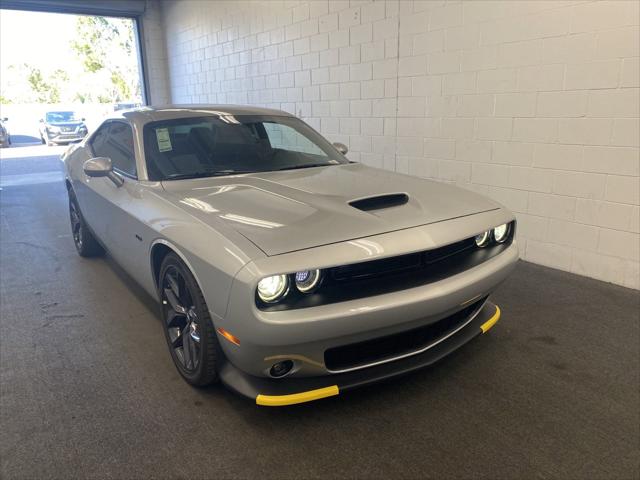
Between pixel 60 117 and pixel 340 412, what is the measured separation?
1779 centimetres

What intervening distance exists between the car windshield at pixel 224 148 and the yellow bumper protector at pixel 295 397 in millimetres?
1438

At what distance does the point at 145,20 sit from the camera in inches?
432

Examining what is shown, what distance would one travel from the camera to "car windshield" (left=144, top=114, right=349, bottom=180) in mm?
2900

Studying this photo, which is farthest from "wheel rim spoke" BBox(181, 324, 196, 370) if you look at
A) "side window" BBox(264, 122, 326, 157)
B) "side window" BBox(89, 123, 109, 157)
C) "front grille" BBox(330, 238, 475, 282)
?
"side window" BBox(89, 123, 109, 157)

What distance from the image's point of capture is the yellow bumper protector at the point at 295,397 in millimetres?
1943

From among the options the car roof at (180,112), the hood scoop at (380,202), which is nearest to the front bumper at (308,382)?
the hood scoop at (380,202)

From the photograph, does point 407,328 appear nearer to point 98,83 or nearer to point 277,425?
point 277,425

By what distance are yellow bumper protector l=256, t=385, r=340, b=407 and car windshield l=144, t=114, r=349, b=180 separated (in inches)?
56.6

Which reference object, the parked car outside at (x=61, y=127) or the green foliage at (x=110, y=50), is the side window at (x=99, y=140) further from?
the parked car outside at (x=61, y=127)

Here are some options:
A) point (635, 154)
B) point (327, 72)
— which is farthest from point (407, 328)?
point (327, 72)

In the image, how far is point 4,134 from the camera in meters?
15.4

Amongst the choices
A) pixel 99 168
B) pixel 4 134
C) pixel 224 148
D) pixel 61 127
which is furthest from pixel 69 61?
pixel 224 148

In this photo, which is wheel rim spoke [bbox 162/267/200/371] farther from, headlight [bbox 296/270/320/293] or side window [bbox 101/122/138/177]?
side window [bbox 101/122/138/177]

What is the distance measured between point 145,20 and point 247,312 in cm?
1122
